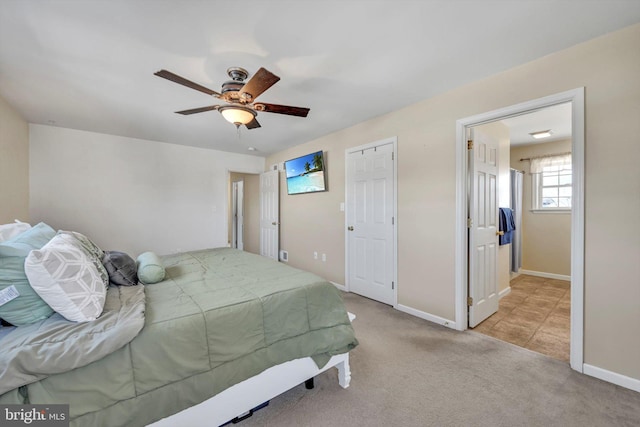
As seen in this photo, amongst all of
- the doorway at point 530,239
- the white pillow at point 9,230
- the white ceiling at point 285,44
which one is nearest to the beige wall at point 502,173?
the doorway at point 530,239

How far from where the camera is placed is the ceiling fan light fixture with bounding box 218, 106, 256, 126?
204cm

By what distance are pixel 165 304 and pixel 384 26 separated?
2.18 m

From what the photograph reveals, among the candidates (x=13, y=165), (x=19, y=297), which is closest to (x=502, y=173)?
(x=19, y=297)

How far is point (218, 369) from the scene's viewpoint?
4.26 ft

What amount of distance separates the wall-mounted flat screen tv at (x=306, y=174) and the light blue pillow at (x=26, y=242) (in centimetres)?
308

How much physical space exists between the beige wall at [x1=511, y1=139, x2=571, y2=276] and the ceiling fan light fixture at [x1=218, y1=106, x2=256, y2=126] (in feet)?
16.8

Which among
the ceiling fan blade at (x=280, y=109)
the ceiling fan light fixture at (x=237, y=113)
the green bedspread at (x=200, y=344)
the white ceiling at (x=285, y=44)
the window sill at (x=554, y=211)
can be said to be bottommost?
the green bedspread at (x=200, y=344)

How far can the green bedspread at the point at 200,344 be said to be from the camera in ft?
3.37

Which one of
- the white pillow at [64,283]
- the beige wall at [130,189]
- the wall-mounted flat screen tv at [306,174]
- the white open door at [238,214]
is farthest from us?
the white open door at [238,214]

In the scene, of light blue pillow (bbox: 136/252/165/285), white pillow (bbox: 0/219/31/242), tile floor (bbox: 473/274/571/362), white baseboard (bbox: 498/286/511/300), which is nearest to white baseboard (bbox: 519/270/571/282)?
tile floor (bbox: 473/274/571/362)

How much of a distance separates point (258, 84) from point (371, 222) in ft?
7.30

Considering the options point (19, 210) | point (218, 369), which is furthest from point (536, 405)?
point (19, 210)

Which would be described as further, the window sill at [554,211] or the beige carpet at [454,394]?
the window sill at [554,211]

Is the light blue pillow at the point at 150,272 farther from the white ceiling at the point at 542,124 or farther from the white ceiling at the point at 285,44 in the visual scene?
the white ceiling at the point at 542,124
